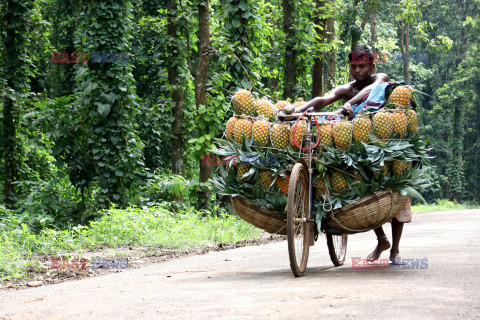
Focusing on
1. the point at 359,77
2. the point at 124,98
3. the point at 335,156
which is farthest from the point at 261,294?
the point at 124,98

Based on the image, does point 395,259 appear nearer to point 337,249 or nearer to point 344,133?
point 337,249

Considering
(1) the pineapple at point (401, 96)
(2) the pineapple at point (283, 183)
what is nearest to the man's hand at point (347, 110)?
(1) the pineapple at point (401, 96)

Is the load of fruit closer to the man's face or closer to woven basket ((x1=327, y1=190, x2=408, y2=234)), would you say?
woven basket ((x1=327, y1=190, x2=408, y2=234))

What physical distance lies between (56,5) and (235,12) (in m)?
12.6

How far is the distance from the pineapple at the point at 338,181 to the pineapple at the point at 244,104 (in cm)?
123

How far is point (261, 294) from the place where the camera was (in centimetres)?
541

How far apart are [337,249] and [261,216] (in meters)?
1.77

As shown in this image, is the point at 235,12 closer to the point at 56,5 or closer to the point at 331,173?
the point at 331,173

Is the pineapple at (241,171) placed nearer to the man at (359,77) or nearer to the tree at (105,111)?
the man at (359,77)

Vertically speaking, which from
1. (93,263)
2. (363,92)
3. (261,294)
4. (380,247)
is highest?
(363,92)

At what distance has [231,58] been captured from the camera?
14461 mm

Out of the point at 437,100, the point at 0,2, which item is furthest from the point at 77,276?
the point at 437,100

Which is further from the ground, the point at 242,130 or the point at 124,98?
the point at 124,98

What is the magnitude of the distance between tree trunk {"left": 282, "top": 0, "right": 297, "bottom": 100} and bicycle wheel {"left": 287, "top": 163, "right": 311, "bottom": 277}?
11491mm
